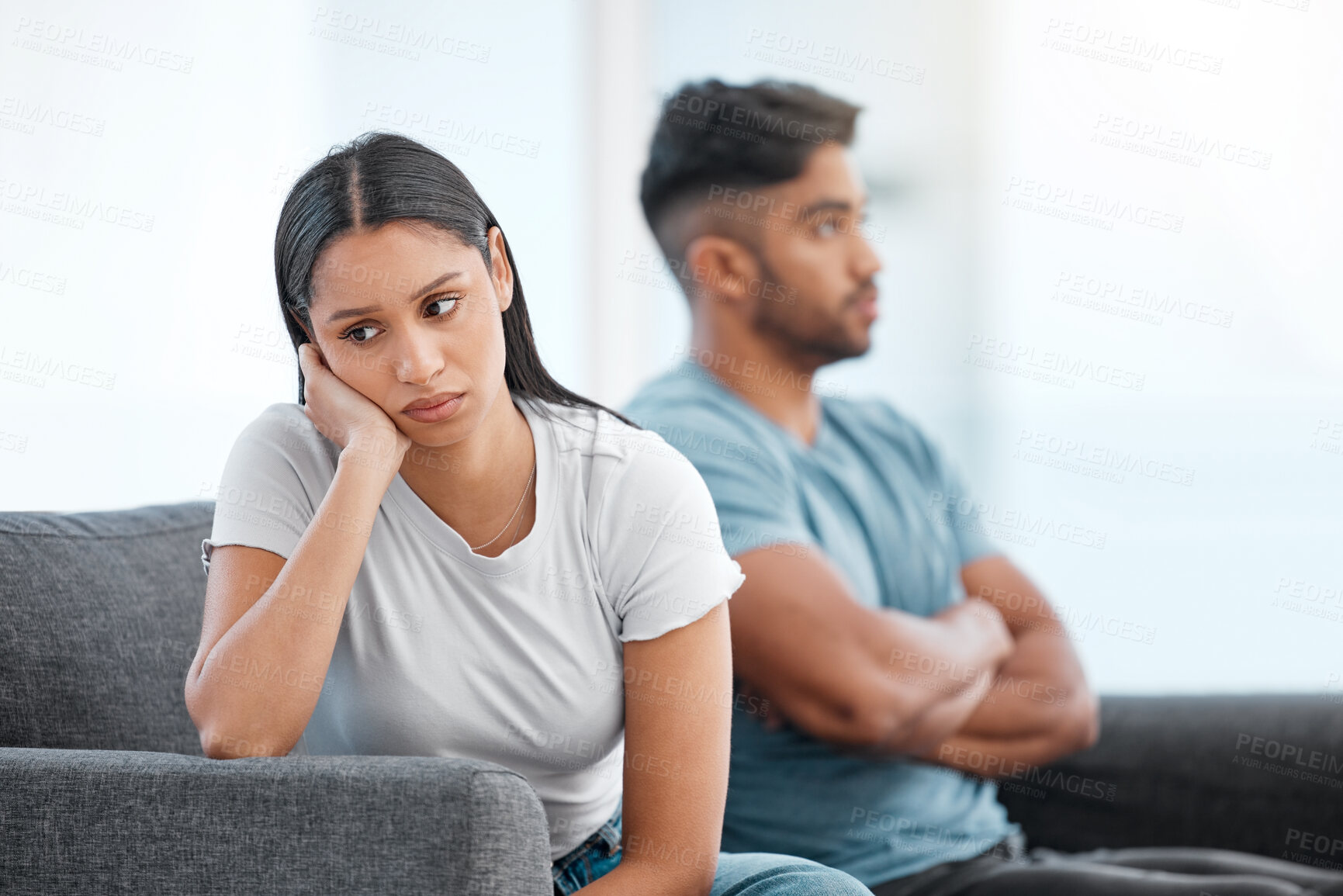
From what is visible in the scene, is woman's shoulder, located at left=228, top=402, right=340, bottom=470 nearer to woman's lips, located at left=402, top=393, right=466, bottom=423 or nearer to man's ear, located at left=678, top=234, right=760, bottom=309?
woman's lips, located at left=402, top=393, right=466, bottom=423

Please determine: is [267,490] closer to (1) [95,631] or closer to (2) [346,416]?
(2) [346,416]

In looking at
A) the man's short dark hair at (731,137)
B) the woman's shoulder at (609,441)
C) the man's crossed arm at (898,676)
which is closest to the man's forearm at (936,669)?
the man's crossed arm at (898,676)

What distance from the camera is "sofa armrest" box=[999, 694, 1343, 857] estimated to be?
1.64m

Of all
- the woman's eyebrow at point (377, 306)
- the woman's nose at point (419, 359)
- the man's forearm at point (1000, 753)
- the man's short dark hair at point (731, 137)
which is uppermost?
the man's short dark hair at point (731, 137)

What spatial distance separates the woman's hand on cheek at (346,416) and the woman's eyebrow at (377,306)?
0.30ft

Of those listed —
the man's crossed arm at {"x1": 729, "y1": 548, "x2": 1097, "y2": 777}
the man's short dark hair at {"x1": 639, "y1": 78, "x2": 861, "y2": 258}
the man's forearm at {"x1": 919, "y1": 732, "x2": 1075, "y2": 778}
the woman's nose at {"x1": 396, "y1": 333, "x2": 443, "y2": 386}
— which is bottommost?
the man's forearm at {"x1": 919, "y1": 732, "x2": 1075, "y2": 778}

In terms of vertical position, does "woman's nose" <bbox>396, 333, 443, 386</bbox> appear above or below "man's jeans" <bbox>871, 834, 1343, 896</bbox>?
above

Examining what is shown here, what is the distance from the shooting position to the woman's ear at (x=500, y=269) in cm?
111

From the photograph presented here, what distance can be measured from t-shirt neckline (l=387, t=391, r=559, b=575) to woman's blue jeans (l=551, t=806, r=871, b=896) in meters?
0.30

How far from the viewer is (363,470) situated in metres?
1.02

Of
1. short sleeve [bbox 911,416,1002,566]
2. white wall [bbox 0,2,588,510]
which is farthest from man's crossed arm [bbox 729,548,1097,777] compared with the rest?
white wall [bbox 0,2,588,510]

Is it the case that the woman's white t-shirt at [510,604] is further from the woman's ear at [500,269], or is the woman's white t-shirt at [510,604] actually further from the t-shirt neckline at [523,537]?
the woman's ear at [500,269]

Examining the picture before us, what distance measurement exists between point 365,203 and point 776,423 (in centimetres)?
87

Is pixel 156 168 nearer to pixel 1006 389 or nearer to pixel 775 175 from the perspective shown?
pixel 775 175
